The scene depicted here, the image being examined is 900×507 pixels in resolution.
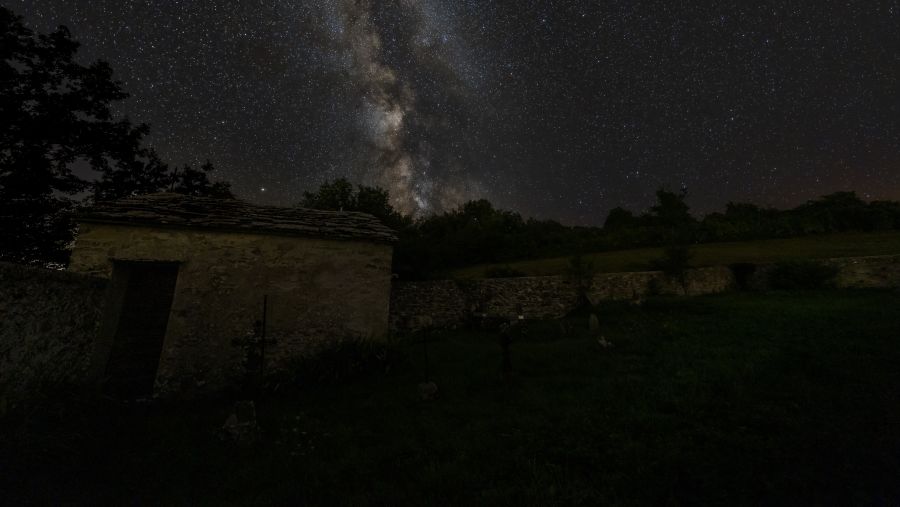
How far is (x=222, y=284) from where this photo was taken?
820 centimetres

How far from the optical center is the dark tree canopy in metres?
12.4

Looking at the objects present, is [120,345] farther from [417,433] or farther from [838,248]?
[838,248]

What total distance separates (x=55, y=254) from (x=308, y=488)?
56.0 ft

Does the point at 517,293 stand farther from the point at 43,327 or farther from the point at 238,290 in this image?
the point at 43,327

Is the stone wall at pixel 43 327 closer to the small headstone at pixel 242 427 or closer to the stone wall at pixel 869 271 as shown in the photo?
the small headstone at pixel 242 427

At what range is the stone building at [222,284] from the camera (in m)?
7.75

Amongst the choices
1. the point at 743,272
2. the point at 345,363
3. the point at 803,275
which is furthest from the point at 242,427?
the point at 743,272

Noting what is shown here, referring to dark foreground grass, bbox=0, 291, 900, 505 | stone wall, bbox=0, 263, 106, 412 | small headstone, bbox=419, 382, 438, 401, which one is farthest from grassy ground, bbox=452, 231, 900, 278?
stone wall, bbox=0, 263, 106, 412

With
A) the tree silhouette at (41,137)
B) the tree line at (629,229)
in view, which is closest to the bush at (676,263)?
the tree line at (629,229)

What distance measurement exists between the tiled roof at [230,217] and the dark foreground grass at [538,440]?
13.0 ft

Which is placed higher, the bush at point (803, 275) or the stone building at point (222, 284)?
the bush at point (803, 275)

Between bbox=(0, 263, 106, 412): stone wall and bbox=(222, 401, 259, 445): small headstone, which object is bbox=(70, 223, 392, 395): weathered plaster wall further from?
bbox=(222, 401, 259, 445): small headstone

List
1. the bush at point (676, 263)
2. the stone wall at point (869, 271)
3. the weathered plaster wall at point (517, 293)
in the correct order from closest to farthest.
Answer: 1. the weathered plaster wall at point (517, 293)
2. the stone wall at point (869, 271)
3. the bush at point (676, 263)

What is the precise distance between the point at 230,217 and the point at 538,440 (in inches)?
354
